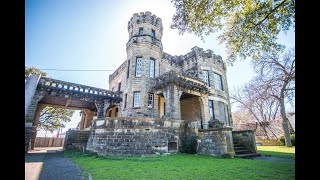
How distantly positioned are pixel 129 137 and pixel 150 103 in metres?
6.72

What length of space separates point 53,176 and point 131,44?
14.8 metres

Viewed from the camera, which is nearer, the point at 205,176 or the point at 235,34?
the point at 205,176

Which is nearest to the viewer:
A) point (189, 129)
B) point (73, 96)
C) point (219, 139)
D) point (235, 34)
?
point (235, 34)

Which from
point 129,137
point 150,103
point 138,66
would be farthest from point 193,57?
point 129,137

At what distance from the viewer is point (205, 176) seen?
5.48m

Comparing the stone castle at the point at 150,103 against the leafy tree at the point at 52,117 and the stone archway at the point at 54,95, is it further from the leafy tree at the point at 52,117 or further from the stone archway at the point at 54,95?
the leafy tree at the point at 52,117

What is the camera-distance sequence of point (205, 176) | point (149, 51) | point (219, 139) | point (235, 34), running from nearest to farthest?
1. point (205, 176)
2. point (235, 34)
3. point (219, 139)
4. point (149, 51)

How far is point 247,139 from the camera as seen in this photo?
38.8ft

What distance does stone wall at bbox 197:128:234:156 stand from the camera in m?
10.2

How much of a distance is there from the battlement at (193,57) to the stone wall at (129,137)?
10.8 m
